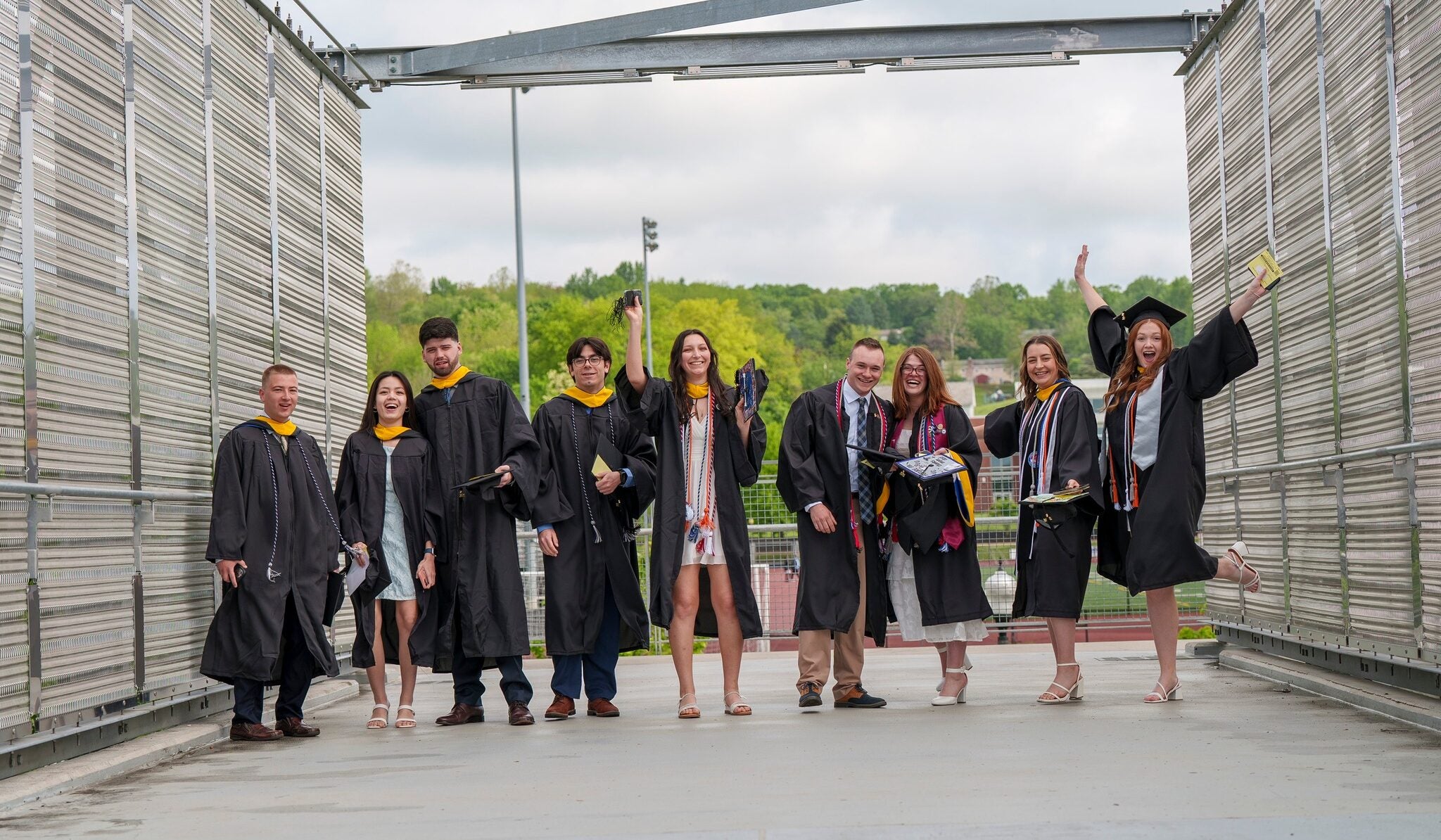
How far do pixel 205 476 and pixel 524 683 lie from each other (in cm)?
202

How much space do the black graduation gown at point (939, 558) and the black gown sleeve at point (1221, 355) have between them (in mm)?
1262

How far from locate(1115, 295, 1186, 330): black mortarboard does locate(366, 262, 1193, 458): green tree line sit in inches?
1033

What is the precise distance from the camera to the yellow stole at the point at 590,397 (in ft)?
27.0

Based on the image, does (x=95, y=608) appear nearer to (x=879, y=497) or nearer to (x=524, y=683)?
(x=524, y=683)

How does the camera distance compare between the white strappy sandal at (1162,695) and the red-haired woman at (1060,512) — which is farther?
the red-haired woman at (1060,512)

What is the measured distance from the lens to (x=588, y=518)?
8078mm

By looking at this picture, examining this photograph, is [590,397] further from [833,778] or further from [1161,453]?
[833,778]

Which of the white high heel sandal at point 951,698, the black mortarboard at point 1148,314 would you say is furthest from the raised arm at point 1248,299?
the white high heel sandal at point 951,698

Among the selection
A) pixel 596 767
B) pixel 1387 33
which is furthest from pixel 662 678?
pixel 1387 33

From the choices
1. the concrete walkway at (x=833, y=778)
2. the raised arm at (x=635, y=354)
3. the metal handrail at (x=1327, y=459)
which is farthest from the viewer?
the raised arm at (x=635, y=354)

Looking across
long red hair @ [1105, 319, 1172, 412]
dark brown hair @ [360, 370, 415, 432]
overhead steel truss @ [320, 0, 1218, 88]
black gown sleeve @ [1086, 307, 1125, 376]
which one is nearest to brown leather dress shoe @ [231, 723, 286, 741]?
dark brown hair @ [360, 370, 415, 432]

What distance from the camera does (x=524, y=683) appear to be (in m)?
8.03

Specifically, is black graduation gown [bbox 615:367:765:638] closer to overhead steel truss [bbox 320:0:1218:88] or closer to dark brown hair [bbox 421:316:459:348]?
dark brown hair [bbox 421:316:459:348]

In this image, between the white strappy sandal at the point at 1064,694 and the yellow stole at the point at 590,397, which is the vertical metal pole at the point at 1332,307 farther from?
the yellow stole at the point at 590,397
